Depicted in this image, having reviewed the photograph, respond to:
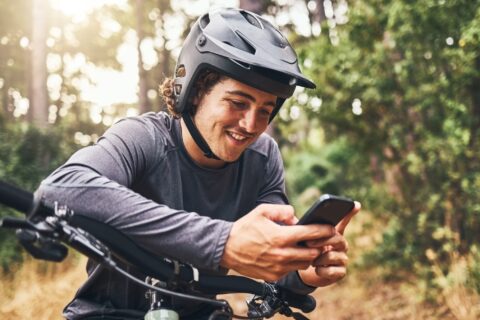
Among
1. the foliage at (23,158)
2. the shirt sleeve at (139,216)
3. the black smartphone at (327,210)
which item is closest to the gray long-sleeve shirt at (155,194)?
the shirt sleeve at (139,216)

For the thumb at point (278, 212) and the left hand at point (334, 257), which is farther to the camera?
the left hand at point (334, 257)

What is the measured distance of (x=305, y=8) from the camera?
17.8m

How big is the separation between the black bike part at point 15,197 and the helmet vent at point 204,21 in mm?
1177

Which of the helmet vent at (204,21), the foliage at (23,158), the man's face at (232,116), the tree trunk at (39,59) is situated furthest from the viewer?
the tree trunk at (39,59)

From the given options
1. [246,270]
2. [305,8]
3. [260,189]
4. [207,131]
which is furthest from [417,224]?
[305,8]

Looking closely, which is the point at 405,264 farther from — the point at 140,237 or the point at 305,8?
the point at 305,8

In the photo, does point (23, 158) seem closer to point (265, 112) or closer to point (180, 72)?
point (180, 72)

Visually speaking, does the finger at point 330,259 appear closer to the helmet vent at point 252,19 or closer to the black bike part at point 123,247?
the black bike part at point 123,247

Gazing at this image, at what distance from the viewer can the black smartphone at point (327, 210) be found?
1437mm

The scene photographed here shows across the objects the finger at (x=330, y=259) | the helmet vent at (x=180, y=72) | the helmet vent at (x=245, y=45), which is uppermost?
the helmet vent at (x=245, y=45)

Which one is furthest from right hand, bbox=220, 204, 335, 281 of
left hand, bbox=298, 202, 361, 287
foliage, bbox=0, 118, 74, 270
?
foliage, bbox=0, 118, 74, 270

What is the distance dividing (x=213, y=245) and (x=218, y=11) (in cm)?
120

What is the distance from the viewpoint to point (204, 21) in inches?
92.0

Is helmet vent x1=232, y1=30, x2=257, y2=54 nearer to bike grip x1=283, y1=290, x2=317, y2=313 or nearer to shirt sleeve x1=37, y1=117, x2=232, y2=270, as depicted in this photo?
shirt sleeve x1=37, y1=117, x2=232, y2=270
